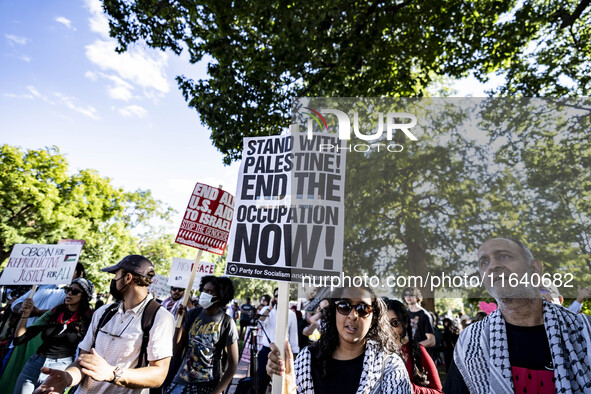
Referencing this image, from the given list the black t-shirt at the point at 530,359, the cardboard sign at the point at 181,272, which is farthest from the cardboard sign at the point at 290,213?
the cardboard sign at the point at 181,272

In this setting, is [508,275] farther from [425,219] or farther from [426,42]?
[426,42]

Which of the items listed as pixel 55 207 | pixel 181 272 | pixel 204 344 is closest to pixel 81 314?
pixel 204 344

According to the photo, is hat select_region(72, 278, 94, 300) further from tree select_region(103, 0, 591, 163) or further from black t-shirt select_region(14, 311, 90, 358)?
tree select_region(103, 0, 591, 163)

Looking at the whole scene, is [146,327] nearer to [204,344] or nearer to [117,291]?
[117,291]

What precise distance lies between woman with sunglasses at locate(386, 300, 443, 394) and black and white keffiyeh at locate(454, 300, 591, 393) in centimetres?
80

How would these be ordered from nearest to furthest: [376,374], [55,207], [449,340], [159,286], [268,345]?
[376,374] < [268,345] < [449,340] < [159,286] < [55,207]

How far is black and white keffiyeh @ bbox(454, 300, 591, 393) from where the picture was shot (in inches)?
63.4

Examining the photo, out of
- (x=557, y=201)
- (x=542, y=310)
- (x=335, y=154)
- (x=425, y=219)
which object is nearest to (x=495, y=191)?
(x=557, y=201)

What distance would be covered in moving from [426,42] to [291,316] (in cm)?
590

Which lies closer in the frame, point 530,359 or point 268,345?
point 530,359

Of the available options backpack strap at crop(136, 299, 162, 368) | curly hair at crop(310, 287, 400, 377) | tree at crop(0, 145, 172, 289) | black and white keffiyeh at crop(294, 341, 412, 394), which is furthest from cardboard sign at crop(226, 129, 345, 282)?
tree at crop(0, 145, 172, 289)

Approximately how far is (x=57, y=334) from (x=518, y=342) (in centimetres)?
442

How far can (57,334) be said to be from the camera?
356cm

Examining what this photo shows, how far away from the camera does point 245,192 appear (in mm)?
3199
